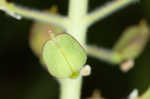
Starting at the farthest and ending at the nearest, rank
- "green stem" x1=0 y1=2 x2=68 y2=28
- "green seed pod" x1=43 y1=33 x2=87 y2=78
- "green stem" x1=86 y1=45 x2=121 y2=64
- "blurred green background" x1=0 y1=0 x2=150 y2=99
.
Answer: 1. "blurred green background" x1=0 y1=0 x2=150 y2=99
2. "green stem" x1=86 y1=45 x2=121 y2=64
3. "green stem" x1=0 y1=2 x2=68 y2=28
4. "green seed pod" x1=43 y1=33 x2=87 y2=78

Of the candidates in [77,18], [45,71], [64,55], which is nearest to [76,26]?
[77,18]

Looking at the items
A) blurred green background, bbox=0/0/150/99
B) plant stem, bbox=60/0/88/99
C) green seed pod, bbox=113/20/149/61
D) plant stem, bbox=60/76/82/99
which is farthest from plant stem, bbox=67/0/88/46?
blurred green background, bbox=0/0/150/99

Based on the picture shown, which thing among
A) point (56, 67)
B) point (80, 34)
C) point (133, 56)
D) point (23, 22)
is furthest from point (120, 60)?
point (23, 22)

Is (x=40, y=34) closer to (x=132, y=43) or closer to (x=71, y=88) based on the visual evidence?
(x=71, y=88)

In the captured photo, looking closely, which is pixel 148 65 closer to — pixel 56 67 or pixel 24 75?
pixel 24 75

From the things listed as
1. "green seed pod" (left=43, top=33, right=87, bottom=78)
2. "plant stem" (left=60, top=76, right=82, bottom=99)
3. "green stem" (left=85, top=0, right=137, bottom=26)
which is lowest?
"plant stem" (left=60, top=76, right=82, bottom=99)

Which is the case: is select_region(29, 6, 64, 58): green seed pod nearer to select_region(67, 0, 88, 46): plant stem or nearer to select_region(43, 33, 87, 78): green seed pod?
select_region(67, 0, 88, 46): plant stem

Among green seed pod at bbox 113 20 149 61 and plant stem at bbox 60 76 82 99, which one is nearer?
plant stem at bbox 60 76 82 99
